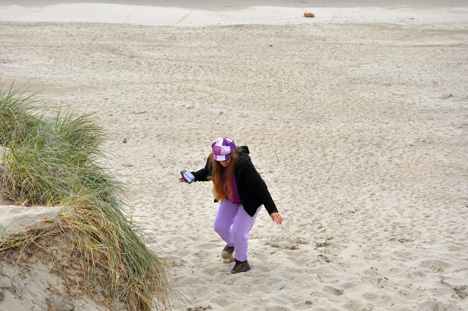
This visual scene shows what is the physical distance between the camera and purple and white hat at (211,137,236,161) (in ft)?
16.1

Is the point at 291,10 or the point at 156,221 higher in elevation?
the point at 291,10

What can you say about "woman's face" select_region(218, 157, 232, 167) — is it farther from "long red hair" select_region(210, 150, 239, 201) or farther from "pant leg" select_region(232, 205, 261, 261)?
"pant leg" select_region(232, 205, 261, 261)

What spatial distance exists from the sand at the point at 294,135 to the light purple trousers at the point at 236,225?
A: 30 cm

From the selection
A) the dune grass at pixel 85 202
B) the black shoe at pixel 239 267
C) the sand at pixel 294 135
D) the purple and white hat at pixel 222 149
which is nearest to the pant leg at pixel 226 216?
the black shoe at pixel 239 267

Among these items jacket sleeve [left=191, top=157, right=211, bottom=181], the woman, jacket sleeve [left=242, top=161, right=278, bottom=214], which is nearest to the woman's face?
the woman

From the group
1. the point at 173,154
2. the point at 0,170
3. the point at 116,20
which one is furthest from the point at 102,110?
the point at 116,20

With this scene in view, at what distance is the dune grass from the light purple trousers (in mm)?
823

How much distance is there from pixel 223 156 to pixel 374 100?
31.3 feet

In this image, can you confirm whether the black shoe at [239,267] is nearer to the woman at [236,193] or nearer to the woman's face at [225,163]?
the woman at [236,193]

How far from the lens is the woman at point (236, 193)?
16.4 feet

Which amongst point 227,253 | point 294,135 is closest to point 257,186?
point 227,253

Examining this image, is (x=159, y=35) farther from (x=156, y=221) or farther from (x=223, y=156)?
(x=223, y=156)

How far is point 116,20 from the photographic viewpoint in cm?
2466

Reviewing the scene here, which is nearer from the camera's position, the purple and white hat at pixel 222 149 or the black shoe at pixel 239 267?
the purple and white hat at pixel 222 149
